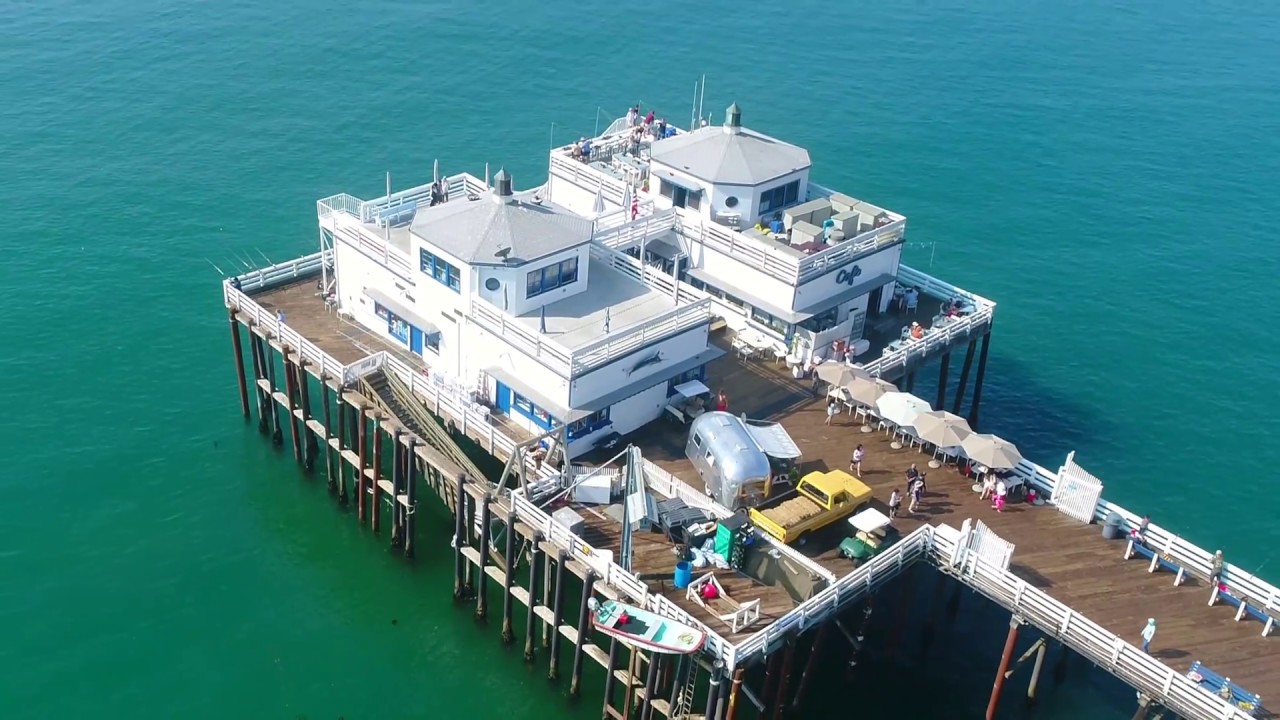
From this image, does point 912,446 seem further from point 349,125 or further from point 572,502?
point 349,125

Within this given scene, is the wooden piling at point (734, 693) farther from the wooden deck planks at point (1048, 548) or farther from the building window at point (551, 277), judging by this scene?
the building window at point (551, 277)

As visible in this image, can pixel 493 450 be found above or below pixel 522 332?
below

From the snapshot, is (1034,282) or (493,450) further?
(1034,282)

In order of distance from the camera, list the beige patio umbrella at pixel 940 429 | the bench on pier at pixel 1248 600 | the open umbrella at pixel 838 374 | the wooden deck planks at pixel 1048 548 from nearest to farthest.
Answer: the wooden deck planks at pixel 1048 548, the bench on pier at pixel 1248 600, the beige patio umbrella at pixel 940 429, the open umbrella at pixel 838 374

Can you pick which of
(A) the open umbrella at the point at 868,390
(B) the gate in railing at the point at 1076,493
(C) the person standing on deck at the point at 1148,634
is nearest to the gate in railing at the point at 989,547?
(B) the gate in railing at the point at 1076,493

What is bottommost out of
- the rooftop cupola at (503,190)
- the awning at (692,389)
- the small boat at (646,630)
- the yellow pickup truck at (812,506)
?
the small boat at (646,630)

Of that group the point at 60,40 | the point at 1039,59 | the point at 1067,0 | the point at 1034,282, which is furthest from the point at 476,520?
the point at 1067,0

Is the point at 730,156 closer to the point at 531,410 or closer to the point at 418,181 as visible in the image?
the point at 531,410
